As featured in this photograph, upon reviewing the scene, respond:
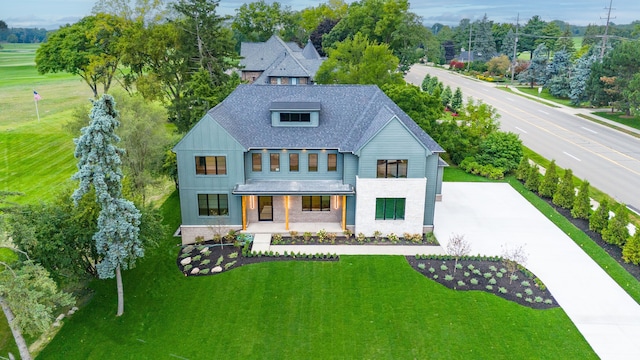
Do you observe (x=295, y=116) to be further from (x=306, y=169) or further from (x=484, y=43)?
(x=484, y=43)

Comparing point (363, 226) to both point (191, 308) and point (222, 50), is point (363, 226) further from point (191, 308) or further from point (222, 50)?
point (222, 50)

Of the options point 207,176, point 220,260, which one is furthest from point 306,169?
point 220,260

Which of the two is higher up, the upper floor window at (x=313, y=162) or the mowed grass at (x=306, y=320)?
the upper floor window at (x=313, y=162)

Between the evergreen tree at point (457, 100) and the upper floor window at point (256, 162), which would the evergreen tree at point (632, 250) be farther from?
the evergreen tree at point (457, 100)

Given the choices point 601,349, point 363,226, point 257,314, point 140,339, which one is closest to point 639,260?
point 601,349

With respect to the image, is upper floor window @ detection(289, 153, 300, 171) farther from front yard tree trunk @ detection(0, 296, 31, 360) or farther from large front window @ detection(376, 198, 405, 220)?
front yard tree trunk @ detection(0, 296, 31, 360)

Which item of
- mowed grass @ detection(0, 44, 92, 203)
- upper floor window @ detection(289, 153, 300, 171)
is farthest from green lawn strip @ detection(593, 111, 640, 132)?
mowed grass @ detection(0, 44, 92, 203)

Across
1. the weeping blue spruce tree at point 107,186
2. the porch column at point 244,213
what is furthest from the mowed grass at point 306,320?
the porch column at point 244,213
